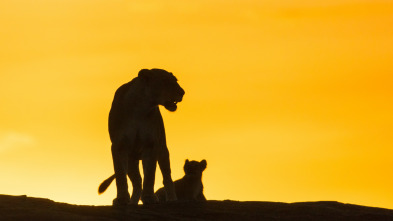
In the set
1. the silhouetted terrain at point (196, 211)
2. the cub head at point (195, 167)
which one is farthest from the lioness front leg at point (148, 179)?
the cub head at point (195, 167)

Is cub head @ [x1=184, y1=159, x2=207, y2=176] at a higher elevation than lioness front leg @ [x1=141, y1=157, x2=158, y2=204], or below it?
higher

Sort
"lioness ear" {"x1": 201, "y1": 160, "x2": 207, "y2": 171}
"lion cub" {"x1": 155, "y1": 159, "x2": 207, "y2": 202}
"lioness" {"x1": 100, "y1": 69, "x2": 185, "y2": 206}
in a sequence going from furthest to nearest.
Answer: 1. "lioness ear" {"x1": 201, "y1": 160, "x2": 207, "y2": 171}
2. "lion cub" {"x1": 155, "y1": 159, "x2": 207, "y2": 202}
3. "lioness" {"x1": 100, "y1": 69, "x2": 185, "y2": 206}

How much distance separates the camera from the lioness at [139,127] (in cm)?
2567

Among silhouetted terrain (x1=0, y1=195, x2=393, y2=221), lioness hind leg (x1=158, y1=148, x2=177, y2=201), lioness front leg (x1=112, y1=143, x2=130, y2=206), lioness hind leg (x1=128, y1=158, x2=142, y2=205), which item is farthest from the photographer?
lioness hind leg (x1=158, y1=148, x2=177, y2=201)

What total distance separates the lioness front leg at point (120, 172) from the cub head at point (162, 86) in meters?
1.24

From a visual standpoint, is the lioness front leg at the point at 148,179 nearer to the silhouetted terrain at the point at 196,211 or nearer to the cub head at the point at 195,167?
the silhouetted terrain at the point at 196,211

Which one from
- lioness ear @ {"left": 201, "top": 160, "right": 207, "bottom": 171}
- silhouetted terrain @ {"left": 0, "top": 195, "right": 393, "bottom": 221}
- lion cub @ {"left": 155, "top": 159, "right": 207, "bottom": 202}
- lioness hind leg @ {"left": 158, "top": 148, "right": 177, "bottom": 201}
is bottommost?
silhouetted terrain @ {"left": 0, "top": 195, "right": 393, "bottom": 221}

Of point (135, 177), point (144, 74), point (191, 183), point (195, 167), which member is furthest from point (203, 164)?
point (144, 74)

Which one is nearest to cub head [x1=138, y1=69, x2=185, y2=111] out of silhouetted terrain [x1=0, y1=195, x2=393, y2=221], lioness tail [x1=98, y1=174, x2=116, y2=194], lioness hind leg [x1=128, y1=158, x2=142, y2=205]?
lioness hind leg [x1=128, y1=158, x2=142, y2=205]

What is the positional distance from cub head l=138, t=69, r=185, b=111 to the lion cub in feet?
17.2

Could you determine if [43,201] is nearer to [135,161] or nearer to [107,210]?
[107,210]

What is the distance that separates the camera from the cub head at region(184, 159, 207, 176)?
32.7 meters

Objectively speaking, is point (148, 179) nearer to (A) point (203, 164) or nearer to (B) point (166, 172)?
(B) point (166, 172)

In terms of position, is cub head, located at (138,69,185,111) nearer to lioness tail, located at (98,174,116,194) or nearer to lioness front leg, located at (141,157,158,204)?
lioness front leg, located at (141,157,158,204)
